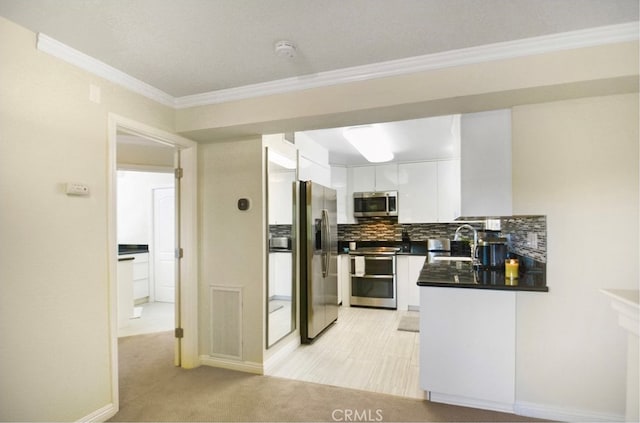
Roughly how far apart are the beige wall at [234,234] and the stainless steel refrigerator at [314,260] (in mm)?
759

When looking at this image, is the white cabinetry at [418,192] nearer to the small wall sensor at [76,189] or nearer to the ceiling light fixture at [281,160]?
the ceiling light fixture at [281,160]

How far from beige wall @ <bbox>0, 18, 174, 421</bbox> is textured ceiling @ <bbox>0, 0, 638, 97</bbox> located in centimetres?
28

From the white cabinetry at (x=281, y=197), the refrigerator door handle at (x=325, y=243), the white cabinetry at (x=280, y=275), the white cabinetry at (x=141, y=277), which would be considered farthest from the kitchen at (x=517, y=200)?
the white cabinetry at (x=141, y=277)

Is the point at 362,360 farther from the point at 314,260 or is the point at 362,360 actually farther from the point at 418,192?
the point at 418,192

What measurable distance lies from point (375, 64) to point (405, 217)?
3621 mm

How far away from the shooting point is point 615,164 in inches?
83.4

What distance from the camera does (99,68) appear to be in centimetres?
223

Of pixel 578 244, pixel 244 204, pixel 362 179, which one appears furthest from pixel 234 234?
pixel 362 179

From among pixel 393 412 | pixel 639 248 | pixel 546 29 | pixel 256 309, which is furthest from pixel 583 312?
pixel 256 309

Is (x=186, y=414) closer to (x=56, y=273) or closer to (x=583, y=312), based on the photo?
(x=56, y=273)

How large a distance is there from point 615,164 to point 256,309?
2806 mm

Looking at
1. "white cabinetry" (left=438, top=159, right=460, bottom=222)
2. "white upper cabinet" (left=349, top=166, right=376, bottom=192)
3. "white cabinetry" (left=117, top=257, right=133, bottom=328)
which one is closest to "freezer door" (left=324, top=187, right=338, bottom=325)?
"white upper cabinet" (left=349, top=166, right=376, bottom=192)

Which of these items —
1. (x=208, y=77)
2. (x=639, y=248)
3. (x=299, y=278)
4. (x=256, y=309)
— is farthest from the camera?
(x=299, y=278)

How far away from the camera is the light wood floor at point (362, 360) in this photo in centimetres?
275
